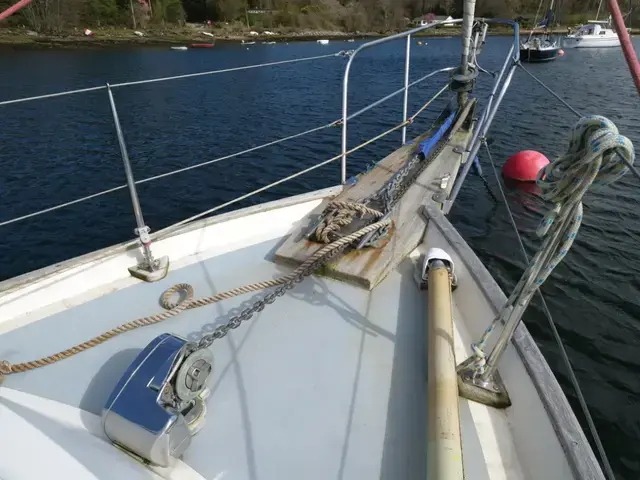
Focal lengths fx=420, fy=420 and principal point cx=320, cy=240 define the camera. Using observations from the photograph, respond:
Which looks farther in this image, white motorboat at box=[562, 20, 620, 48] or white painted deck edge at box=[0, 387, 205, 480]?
white motorboat at box=[562, 20, 620, 48]

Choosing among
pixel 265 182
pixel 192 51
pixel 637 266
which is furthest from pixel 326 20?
pixel 637 266

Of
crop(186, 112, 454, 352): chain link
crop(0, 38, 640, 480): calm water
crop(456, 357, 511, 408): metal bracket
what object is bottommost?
crop(0, 38, 640, 480): calm water

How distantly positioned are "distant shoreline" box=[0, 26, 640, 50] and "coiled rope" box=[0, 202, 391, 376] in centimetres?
4583

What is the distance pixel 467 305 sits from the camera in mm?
2693

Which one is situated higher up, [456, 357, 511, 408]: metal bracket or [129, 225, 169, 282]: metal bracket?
[129, 225, 169, 282]: metal bracket

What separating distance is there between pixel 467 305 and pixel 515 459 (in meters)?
1.01

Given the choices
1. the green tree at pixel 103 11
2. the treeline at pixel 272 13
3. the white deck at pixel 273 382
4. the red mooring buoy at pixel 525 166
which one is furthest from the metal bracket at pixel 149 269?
the green tree at pixel 103 11

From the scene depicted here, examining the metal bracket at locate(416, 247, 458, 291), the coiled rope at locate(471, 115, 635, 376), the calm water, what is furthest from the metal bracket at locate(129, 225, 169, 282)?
the calm water

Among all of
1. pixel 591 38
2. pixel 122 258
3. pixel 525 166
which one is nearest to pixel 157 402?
pixel 122 258

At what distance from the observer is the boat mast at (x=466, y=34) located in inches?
192

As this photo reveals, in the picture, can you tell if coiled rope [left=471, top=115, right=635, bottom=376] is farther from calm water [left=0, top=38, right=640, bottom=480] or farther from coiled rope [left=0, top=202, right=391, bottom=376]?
calm water [left=0, top=38, right=640, bottom=480]

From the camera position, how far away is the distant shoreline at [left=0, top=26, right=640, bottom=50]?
1727 inches

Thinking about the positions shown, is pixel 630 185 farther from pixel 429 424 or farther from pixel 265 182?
pixel 429 424

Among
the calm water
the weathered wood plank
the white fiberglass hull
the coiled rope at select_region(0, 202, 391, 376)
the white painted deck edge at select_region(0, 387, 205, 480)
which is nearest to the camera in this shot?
the white painted deck edge at select_region(0, 387, 205, 480)
